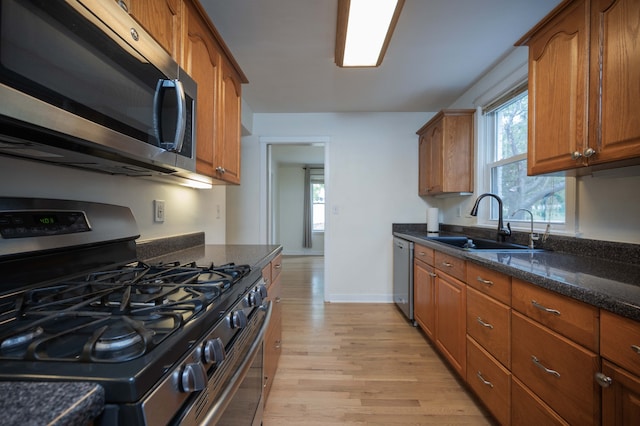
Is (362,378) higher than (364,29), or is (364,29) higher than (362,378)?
(364,29)

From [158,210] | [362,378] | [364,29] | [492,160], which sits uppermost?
[364,29]

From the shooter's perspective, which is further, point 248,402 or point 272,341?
point 272,341

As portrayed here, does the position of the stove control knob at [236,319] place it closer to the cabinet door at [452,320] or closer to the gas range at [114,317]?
the gas range at [114,317]

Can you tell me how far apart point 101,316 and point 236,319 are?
327 mm

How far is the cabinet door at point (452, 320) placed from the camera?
166 cm

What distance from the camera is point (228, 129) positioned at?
177cm

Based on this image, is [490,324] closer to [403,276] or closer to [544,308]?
[544,308]

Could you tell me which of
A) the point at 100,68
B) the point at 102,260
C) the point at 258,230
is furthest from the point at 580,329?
the point at 258,230

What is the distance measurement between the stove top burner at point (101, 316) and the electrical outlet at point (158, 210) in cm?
62

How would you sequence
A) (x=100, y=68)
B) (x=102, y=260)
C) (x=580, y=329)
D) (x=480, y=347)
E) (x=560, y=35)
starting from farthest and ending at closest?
(x=480, y=347), (x=560, y=35), (x=102, y=260), (x=580, y=329), (x=100, y=68)

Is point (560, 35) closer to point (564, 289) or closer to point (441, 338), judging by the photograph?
point (564, 289)

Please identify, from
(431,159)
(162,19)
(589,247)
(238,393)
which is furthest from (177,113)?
(431,159)

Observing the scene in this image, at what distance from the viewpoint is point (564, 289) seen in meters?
0.92

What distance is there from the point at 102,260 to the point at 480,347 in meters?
1.81
